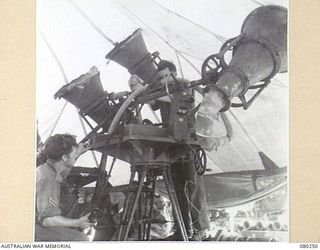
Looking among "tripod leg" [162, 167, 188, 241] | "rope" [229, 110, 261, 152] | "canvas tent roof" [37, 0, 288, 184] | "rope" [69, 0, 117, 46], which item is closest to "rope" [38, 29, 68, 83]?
"canvas tent roof" [37, 0, 288, 184]

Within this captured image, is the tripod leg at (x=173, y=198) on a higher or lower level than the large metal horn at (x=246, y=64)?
lower

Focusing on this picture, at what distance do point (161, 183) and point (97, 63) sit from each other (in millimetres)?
482

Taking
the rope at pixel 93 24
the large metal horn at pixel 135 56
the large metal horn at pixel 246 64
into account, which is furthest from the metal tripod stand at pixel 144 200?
the rope at pixel 93 24

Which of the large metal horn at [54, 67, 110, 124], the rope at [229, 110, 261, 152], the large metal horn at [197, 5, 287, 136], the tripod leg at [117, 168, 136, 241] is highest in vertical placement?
the large metal horn at [197, 5, 287, 136]

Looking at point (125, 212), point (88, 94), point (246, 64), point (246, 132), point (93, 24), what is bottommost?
point (125, 212)

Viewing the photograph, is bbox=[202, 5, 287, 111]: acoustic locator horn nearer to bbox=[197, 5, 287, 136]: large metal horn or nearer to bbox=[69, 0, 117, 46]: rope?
bbox=[197, 5, 287, 136]: large metal horn

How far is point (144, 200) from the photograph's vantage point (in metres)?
1.74

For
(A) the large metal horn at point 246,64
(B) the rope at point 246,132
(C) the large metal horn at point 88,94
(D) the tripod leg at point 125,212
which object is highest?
(A) the large metal horn at point 246,64

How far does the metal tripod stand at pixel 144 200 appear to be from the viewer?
173 centimetres

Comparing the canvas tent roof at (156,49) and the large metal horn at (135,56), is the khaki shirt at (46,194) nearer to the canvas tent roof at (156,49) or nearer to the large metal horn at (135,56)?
the canvas tent roof at (156,49)

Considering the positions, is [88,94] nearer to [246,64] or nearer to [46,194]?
[46,194]

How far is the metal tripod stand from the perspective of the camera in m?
1.73

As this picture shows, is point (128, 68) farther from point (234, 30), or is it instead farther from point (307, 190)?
point (307, 190)

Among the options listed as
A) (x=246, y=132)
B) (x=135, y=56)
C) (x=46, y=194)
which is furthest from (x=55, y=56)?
(x=246, y=132)
